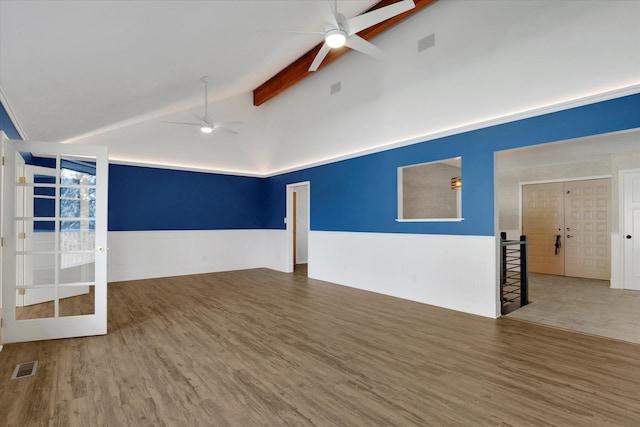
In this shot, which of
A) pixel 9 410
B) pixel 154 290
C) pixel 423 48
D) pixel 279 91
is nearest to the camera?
pixel 9 410

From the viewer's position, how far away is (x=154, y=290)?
242 inches

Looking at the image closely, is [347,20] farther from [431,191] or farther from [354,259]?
[431,191]

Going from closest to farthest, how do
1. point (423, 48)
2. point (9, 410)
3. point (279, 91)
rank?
point (9, 410), point (423, 48), point (279, 91)

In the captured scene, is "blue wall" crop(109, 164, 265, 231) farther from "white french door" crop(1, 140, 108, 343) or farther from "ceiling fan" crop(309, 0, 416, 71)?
"ceiling fan" crop(309, 0, 416, 71)

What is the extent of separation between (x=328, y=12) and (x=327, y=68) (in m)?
3.48

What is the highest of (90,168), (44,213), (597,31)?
(597,31)

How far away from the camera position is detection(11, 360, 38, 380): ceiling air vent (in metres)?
2.72

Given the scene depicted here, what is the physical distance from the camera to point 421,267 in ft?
16.9

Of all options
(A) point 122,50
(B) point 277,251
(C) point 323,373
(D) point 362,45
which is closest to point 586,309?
(C) point 323,373

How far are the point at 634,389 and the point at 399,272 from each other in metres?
3.22

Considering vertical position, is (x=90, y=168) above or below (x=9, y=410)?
above

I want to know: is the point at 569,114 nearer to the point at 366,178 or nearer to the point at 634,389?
the point at 634,389

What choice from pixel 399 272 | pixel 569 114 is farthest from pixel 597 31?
pixel 399 272

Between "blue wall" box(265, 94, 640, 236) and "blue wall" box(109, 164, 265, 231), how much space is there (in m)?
1.64
